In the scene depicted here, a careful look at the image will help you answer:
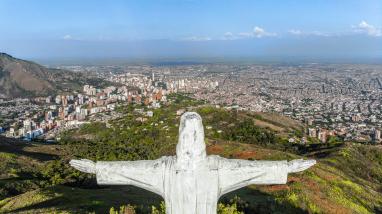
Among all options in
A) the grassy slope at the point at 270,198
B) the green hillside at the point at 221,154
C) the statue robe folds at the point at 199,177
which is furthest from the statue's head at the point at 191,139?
the grassy slope at the point at 270,198

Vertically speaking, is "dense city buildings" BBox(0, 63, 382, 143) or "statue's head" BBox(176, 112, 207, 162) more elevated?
"statue's head" BBox(176, 112, 207, 162)

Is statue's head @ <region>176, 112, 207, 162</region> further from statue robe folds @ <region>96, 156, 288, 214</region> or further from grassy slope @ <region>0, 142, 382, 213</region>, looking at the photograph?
grassy slope @ <region>0, 142, 382, 213</region>

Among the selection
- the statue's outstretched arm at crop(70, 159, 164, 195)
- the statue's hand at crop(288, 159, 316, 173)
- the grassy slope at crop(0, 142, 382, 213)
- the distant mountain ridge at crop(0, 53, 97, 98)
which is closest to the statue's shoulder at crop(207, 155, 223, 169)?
the statue's outstretched arm at crop(70, 159, 164, 195)

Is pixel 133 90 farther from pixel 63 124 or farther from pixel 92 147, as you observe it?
pixel 92 147

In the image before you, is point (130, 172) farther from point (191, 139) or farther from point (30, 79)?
point (30, 79)

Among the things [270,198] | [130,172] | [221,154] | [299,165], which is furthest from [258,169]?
[221,154]
